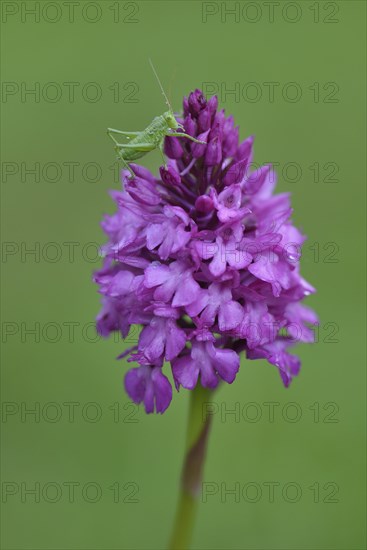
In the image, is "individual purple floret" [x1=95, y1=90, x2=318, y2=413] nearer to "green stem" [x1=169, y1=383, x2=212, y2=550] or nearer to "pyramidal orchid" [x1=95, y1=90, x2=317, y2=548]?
"pyramidal orchid" [x1=95, y1=90, x2=317, y2=548]

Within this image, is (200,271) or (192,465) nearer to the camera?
(200,271)

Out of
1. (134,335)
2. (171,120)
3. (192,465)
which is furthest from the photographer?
(134,335)

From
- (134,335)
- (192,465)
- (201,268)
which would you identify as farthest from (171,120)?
(192,465)

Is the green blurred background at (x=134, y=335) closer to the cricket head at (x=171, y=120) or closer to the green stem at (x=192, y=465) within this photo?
the cricket head at (x=171, y=120)

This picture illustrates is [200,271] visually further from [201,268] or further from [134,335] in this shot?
[134,335]

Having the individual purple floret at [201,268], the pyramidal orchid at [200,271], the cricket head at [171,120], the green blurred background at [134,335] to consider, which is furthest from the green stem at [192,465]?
the cricket head at [171,120]

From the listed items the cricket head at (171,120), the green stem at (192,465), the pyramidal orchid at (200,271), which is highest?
the cricket head at (171,120)

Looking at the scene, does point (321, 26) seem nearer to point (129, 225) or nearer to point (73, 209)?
point (73, 209)
